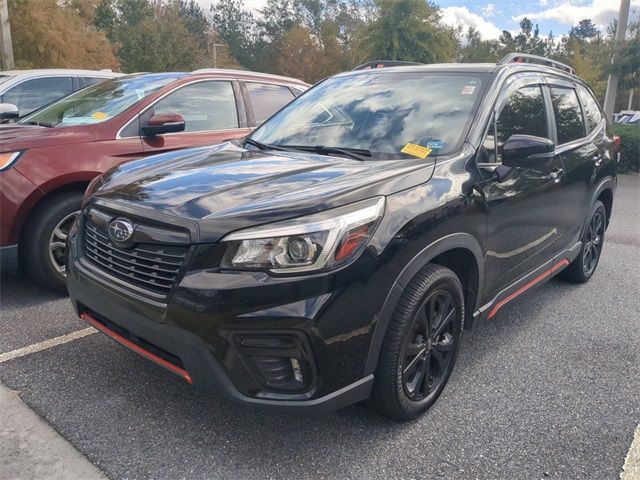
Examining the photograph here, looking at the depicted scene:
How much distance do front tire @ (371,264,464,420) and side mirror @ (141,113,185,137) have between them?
267 cm

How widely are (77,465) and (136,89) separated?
11.2ft

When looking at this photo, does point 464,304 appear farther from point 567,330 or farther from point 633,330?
point 633,330

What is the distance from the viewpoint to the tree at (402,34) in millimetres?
30781

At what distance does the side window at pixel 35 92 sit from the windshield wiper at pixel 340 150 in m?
5.29

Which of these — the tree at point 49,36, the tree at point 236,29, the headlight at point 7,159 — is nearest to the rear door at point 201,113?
the headlight at point 7,159

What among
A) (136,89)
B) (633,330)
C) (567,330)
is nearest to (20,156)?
(136,89)

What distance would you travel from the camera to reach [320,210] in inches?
86.0

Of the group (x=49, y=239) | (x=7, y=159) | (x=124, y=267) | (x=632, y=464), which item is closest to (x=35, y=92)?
(x=7, y=159)

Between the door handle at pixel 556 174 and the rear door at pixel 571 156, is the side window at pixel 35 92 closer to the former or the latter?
the rear door at pixel 571 156

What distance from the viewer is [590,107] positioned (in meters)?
4.62

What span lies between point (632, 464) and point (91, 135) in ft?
13.0

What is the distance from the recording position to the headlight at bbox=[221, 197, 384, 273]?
2.11m

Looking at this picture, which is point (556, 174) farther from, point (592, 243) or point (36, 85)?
point (36, 85)

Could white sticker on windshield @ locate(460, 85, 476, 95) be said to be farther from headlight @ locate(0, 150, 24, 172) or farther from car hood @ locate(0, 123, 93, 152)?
headlight @ locate(0, 150, 24, 172)
